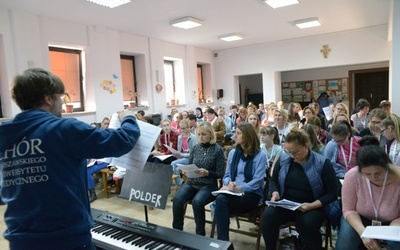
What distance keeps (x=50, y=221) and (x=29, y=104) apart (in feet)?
1.54

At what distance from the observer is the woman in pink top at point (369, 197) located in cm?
178

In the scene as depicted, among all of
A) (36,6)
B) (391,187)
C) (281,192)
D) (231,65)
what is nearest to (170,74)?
(231,65)

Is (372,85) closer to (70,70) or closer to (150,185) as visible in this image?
(70,70)

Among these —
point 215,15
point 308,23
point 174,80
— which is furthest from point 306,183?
point 174,80

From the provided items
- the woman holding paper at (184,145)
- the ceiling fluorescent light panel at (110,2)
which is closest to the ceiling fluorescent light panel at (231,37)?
the ceiling fluorescent light panel at (110,2)

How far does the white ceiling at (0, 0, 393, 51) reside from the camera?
522 centimetres

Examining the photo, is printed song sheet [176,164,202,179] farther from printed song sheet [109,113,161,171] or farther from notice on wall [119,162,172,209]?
printed song sheet [109,113,161,171]

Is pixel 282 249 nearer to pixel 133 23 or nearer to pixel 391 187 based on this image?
pixel 391 187

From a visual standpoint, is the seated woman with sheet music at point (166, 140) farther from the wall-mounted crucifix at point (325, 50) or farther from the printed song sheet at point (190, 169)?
the wall-mounted crucifix at point (325, 50)

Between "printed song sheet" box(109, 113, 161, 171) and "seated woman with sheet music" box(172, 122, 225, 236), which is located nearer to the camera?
"printed song sheet" box(109, 113, 161, 171)

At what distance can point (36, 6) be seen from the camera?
495 cm

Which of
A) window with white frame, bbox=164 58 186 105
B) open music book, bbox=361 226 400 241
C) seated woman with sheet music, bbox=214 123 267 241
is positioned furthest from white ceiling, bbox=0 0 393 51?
open music book, bbox=361 226 400 241

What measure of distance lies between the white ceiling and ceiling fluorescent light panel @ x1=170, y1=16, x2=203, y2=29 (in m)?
0.13

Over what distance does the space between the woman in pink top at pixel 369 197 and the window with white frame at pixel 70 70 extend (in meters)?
5.76
